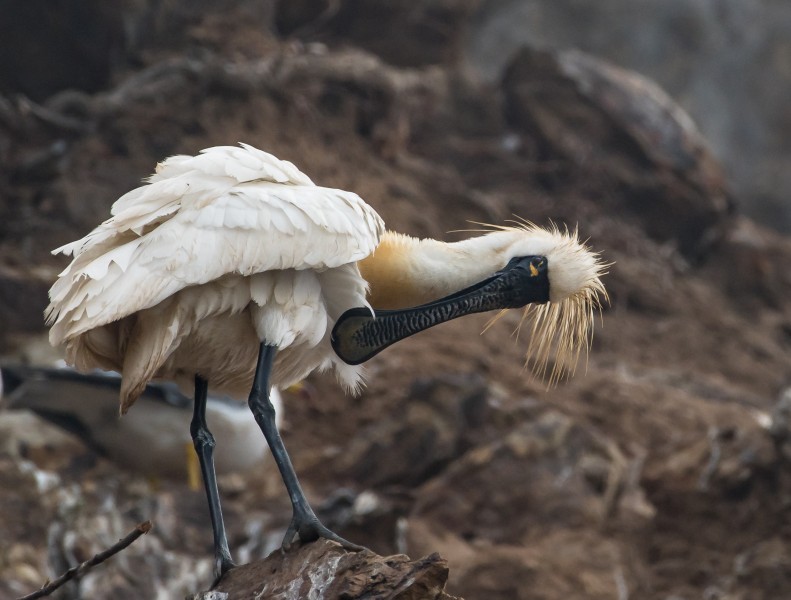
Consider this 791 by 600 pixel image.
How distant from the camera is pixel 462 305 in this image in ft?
17.0

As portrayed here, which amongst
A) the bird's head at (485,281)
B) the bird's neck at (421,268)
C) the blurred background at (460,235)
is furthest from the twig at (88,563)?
the blurred background at (460,235)

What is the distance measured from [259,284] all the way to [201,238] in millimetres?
272

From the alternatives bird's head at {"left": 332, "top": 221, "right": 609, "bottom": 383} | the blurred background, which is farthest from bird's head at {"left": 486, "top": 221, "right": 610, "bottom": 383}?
the blurred background

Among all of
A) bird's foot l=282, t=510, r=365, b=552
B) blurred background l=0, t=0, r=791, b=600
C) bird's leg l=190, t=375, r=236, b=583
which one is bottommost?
blurred background l=0, t=0, r=791, b=600

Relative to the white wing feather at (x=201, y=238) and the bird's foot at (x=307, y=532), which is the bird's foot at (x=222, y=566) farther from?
the white wing feather at (x=201, y=238)

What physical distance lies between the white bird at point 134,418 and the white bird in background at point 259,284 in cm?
305

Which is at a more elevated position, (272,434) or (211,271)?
(211,271)

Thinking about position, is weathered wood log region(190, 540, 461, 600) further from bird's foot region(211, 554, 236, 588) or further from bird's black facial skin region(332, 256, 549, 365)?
bird's black facial skin region(332, 256, 549, 365)

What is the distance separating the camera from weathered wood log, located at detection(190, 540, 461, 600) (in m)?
4.18

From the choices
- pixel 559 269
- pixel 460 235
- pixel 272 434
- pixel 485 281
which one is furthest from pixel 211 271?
pixel 460 235

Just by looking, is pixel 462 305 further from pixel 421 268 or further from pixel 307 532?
pixel 307 532

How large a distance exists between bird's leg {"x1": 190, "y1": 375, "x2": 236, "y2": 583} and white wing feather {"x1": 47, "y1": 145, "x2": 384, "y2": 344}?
61 cm

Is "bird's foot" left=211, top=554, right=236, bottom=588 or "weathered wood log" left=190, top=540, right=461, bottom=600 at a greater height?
"weathered wood log" left=190, top=540, right=461, bottom=600

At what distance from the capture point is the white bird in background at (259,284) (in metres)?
4.65
